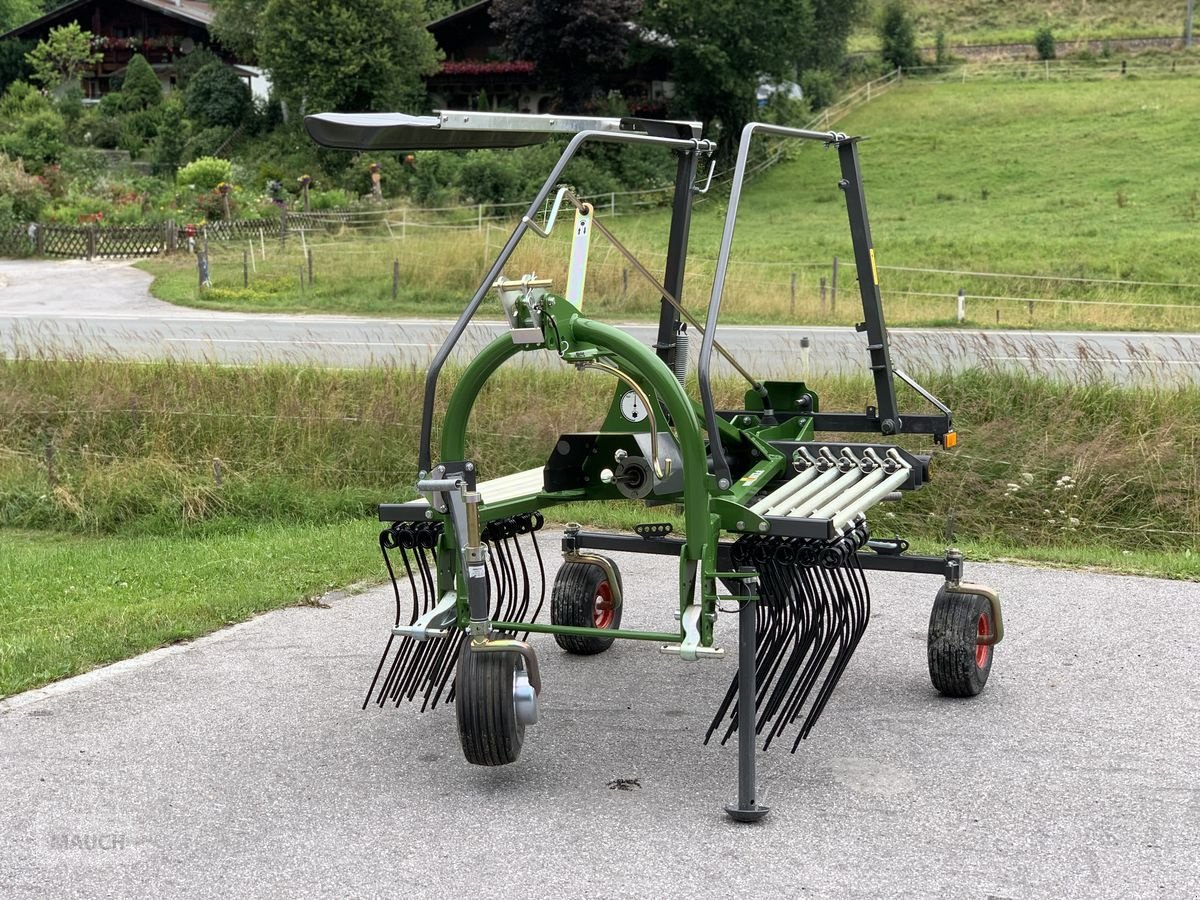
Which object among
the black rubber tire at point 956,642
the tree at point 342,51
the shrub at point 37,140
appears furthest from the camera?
the tree at point 342,51

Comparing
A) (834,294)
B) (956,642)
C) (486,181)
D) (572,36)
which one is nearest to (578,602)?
(956,642)

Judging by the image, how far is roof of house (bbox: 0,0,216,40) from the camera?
63750 mm

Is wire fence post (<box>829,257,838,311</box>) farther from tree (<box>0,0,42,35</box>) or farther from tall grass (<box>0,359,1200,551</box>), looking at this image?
tree (<box>0,0,42,35</box>)

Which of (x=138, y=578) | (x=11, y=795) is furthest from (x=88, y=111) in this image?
(x=11, y=795)

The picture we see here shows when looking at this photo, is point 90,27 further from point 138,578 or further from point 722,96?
point 138,578

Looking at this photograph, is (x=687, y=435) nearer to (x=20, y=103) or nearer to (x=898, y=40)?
(x=20, y=103)

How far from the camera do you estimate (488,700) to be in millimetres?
4828

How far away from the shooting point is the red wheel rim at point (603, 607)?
7.01 metres

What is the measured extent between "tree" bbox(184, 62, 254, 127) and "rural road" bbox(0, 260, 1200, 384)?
1021 inches

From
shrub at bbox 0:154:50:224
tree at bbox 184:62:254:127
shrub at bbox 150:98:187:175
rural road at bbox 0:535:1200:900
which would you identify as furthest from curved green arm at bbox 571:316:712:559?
tree at bbox 184:62:254:127

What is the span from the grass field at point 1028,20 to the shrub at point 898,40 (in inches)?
93.8

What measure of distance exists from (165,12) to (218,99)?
10048mm

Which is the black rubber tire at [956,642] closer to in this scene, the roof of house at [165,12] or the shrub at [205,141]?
the shrub at [205,141]

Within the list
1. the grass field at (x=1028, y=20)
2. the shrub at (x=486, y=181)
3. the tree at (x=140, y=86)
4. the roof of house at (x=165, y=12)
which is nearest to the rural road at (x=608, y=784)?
the shrub at (x=486, y=181)
